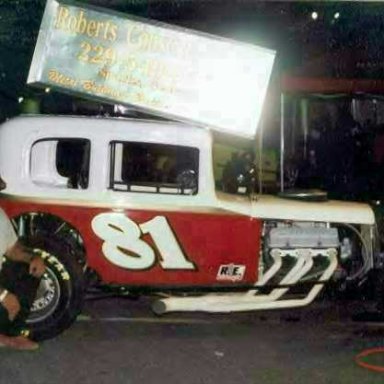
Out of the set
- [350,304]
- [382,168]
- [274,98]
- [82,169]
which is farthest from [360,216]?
[274,98]

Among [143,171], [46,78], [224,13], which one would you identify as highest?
[224,13]

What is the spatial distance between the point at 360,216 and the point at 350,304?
4.88 feet

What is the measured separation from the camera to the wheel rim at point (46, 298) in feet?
22.7

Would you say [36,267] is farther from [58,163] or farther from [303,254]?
[303,254]

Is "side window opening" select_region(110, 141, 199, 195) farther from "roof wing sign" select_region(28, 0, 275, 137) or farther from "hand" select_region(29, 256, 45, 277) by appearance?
"hand" select_region(29, 256, 45, 277)

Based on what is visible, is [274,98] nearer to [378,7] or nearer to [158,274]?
[378,7]

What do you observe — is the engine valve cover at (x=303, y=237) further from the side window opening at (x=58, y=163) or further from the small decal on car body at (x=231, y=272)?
the side window opening at (x=58, y=163)

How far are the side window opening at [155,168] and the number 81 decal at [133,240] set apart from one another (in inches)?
12.4

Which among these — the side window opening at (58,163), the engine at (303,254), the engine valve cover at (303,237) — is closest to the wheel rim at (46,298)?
the side window opening at (58,163)

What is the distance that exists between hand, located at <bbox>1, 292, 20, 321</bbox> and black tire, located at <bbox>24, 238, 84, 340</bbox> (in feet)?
1.13

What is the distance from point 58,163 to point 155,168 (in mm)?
1101

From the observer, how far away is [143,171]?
7.28 m

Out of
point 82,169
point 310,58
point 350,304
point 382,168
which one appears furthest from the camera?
point 310,58

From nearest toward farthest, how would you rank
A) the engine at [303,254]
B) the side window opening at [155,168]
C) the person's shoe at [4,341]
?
the person's shoe at [4,341]
the side window opening at [155,168]
the engine at [303,254]
